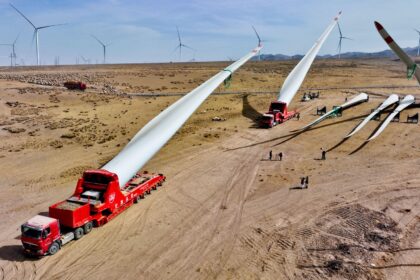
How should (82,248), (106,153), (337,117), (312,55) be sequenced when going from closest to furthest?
(82,248)
(106,153)
(337,117)
(312,55)

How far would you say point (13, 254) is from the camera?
66.1ft

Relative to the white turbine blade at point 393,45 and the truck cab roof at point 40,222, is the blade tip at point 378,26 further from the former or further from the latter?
the truck cab roof at point 40,222

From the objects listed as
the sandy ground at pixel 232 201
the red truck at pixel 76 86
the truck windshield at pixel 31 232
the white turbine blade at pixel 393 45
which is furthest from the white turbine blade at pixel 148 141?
the red truck at pixel 76 86

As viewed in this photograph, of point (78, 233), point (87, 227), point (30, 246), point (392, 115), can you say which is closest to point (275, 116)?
point (392, 115)

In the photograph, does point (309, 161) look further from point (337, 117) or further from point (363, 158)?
point (337, 117)

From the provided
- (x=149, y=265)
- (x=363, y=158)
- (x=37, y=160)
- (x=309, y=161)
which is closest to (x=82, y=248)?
(x=149, y=265)

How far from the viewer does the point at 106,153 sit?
38.1 m

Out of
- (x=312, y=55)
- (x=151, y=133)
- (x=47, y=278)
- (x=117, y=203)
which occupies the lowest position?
(x=47, y=278)

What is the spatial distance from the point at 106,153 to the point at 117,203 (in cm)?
1547

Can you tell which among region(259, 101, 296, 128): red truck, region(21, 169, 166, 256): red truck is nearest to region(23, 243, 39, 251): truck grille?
region(21, 169, 166, 256): red truck

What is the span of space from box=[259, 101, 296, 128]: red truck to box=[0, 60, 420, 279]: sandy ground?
1.26 m

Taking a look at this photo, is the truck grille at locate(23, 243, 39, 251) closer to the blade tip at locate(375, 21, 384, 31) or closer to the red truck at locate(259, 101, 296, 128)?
the blade tip at locate(375, 21, 384, 31)

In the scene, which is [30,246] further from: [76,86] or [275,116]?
[76,86]

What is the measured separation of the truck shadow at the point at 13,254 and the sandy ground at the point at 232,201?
0.08 m
